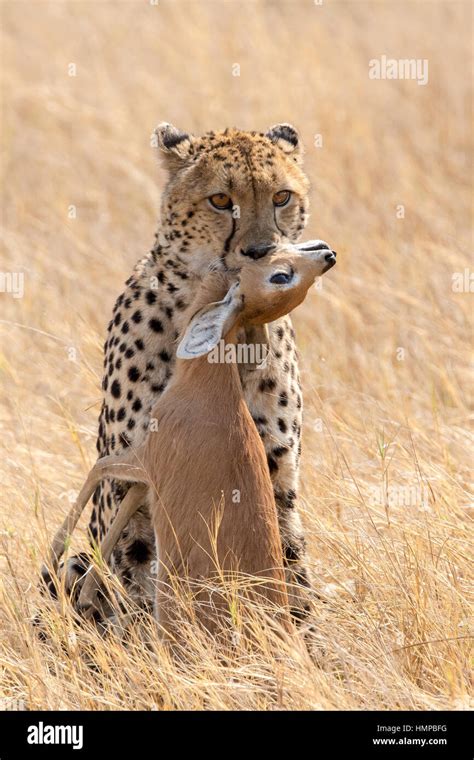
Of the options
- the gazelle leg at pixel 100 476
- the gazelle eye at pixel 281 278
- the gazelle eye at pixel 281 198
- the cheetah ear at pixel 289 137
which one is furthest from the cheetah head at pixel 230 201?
the gazelle leg at pixel 100 476

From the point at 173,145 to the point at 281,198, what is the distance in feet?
1.57

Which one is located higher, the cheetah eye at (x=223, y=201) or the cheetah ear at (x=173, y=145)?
the cheetah ear at (x=173, y=145)

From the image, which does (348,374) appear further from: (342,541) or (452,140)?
(452,140)

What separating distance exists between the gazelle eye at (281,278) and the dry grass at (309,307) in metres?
0.87

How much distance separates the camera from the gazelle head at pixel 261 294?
11.9ft

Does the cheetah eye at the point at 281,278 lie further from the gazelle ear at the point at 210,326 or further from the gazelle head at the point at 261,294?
the gazelle ear at the point at 210,326

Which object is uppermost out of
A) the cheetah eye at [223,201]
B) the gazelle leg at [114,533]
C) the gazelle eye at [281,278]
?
the cheetah eye at [223,201]

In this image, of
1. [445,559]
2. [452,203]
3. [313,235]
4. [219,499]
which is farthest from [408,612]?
[452,203]

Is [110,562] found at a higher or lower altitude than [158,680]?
higher

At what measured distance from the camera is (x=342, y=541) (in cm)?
415

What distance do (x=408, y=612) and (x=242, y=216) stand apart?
1215mm

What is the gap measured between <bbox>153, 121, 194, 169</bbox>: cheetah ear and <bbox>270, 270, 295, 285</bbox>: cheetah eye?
828 millimetres

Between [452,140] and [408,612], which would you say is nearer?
[408,612]

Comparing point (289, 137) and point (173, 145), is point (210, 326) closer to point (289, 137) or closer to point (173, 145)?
point (173, 145)
